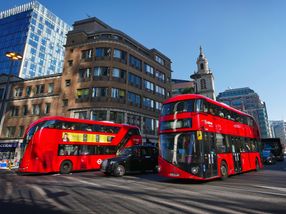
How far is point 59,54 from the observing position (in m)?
103

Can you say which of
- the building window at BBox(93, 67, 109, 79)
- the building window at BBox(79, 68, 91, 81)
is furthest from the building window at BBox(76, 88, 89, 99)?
the building window at BBox(93, 67, 109, 79)

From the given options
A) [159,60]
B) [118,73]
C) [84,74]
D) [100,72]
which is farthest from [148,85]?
[84,74]

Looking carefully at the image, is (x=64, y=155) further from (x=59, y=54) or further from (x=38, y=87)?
(x=59, y=54)

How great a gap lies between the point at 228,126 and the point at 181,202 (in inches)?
317

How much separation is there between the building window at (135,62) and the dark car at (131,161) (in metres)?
21.8

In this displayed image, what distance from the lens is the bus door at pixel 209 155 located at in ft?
31.8

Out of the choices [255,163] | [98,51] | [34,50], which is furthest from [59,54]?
[255,163]

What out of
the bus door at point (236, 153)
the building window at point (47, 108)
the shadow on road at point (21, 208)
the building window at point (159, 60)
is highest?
the building window at point (159, 60)

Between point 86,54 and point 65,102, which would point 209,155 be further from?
point 86,54

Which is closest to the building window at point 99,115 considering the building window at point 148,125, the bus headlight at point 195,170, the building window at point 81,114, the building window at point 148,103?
the building window at point 81,114

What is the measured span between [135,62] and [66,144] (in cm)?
2307

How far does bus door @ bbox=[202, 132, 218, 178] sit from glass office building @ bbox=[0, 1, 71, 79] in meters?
87.4

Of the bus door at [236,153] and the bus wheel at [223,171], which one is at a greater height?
the bus door at [236,153]

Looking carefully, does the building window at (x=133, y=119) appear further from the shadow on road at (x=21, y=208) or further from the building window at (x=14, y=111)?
the shadow on road at (x=21, y=208)
